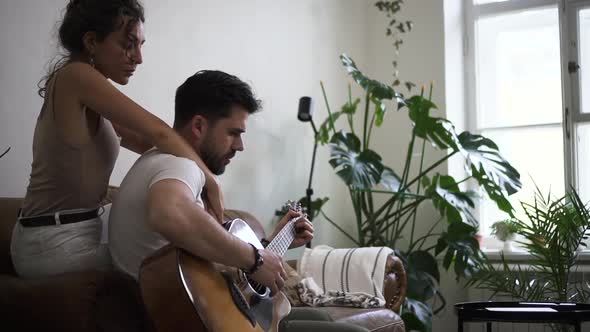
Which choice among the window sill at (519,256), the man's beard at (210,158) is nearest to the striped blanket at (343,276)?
the man's beard at (210,158)

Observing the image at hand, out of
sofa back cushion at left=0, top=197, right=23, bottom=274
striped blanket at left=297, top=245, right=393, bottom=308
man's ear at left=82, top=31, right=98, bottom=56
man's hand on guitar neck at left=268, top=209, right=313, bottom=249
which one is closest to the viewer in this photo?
man's ear at left=82, top=31, right=98, bottom=56

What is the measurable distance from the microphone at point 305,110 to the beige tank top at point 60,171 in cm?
214

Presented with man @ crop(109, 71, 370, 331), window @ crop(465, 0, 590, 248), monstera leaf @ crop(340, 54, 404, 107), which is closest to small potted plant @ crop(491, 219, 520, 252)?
window @ crop(465, 0, 590, 248)

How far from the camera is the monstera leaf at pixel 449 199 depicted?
4.01 meters

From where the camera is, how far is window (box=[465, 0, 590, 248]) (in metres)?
4.63

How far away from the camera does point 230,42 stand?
3.71 m

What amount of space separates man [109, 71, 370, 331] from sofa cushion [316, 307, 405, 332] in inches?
28.6

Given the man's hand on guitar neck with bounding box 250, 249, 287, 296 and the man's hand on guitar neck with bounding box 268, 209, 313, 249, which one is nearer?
the man's hand on guitar neck with bounding box 250, 249, 287, 296

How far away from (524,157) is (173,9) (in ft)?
8.72

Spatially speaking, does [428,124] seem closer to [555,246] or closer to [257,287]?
[555,246]

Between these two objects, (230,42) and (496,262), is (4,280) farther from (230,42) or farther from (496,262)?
(496,262)

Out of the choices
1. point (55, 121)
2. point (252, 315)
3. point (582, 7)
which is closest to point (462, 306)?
point (252, 315)

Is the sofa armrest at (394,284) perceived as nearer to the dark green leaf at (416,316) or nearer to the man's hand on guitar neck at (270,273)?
the dark green leaf at (416,316)

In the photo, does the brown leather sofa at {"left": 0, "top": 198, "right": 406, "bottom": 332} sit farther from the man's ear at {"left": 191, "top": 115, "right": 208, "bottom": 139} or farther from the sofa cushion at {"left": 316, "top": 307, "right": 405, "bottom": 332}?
the sofa cushion at {"left": 316, "top": 307, "right": 405, "bottom": 332}
